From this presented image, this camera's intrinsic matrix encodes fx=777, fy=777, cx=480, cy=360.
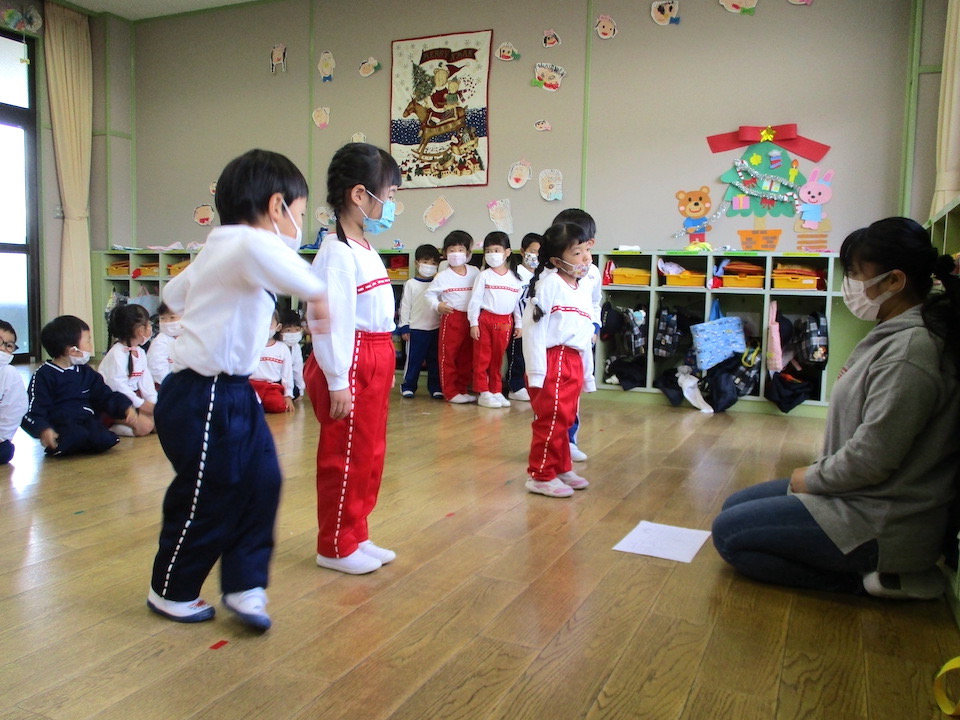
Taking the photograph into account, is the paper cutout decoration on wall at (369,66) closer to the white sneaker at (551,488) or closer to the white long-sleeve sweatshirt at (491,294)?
the white long-sleeve sweatshirt at (491,294)

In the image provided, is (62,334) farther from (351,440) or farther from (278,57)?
(278,57)

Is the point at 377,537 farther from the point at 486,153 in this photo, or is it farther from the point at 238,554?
the point at 486,153

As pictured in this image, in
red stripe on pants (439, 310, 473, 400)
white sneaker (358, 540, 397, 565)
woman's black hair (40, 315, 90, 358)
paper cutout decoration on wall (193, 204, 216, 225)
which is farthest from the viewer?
paper cutout decoration on wall (193, 204, 216, 225)

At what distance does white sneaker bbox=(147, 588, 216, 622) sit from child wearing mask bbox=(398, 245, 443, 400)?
155 inches

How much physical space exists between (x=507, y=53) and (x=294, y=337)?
9.56 ft

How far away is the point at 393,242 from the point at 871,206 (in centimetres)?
370

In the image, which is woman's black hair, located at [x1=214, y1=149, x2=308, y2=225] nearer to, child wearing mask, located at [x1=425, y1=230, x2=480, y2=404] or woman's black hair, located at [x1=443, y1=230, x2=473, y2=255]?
child wearing mask, located at [x1=425, y1=230, x2=480, y2=404]

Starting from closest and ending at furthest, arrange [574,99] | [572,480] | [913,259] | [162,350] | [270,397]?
[913,259], [572,480], [162,350], [270,397], [574,99]

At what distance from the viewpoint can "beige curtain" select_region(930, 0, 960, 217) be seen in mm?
4512

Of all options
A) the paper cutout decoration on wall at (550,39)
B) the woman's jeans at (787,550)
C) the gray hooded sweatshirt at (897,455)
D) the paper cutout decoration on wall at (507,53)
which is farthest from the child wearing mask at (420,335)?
the gray hooded sweatshirt at (897,455)

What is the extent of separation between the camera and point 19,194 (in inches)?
298

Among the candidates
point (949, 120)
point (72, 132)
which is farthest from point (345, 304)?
point (72, 132)

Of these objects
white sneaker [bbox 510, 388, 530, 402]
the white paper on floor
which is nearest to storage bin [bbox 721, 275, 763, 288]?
white sneaker [bbox 510, 388, 530, 402]

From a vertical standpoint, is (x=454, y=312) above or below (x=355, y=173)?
below
